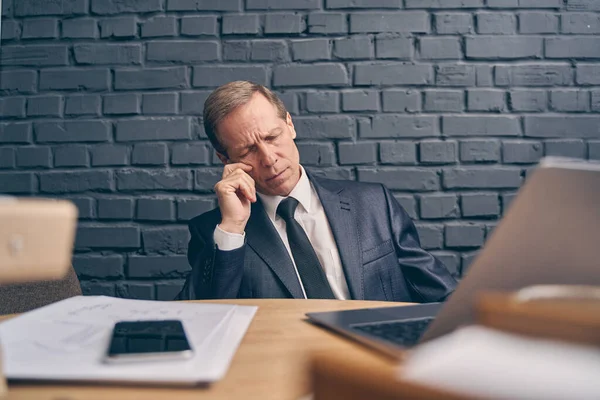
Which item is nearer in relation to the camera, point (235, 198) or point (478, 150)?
point (235, 198)

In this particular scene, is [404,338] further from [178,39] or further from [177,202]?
[178,39]

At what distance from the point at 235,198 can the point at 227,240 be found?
0.45ft

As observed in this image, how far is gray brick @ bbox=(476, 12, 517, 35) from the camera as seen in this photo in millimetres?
1763

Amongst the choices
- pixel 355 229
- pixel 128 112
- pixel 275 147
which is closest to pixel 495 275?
pixel 355 229

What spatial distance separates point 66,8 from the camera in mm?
1797

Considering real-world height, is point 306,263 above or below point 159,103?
below

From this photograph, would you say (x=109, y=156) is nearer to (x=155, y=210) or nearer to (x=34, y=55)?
(x=155, y=210)

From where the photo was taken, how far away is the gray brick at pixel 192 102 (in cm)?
176

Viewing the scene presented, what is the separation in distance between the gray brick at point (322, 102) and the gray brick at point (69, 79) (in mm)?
824

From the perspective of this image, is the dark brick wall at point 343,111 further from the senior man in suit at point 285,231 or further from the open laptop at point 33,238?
the open laptop at point 33,238

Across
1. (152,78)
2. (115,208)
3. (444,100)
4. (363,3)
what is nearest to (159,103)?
(152,78)

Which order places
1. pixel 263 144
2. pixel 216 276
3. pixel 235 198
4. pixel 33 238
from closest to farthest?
1. pixel 33 238
2. pixel 216 276
3. pixel 235 198
4. pixel 263 144

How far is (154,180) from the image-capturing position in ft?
5.78

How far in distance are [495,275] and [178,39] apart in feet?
5.37
